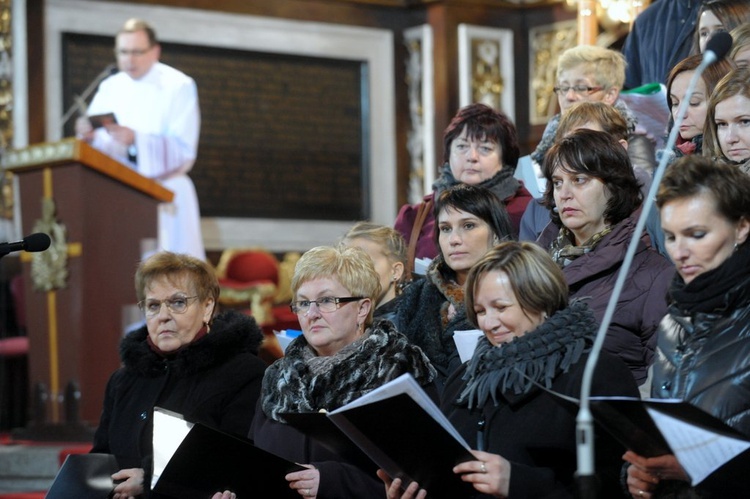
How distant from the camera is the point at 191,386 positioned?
4.38 m

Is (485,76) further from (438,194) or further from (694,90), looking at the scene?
(694,90)

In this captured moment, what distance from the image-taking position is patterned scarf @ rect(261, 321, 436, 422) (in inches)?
149

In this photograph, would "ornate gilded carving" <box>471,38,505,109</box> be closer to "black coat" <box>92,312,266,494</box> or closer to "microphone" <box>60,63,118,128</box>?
"microphone" <box>60,63,118,128</box>

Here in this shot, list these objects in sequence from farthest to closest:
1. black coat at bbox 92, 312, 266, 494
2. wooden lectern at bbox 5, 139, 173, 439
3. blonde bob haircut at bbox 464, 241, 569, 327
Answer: wooden lectern at bbox 5, 139, 173, 439 → black coat at bbox 92, 312, 266, 494 → blonde bob haircut at bbox 464, 241, 569, 327

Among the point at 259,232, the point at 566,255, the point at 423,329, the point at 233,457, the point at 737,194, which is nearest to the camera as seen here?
the point at 737,194

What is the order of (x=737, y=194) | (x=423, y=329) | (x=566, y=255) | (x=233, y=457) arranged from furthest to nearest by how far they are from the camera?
(x=423, y=329) < (x=566, y=255) < (x=233, y=457) < (x=737, y=194)

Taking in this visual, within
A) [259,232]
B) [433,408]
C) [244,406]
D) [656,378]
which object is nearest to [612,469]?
[656,378]

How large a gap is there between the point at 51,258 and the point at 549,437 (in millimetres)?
4941

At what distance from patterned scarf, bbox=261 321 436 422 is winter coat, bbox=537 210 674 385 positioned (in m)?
0.53

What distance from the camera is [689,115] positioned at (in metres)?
4.54

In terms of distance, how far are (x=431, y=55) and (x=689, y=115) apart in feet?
21.9

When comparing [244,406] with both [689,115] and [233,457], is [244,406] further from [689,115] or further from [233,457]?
[689,115]

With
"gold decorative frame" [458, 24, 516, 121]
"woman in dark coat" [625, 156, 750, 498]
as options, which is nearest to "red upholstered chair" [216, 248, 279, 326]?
"gold decorative frame" [458, 24, 516, 121]

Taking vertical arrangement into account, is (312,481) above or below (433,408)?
below
